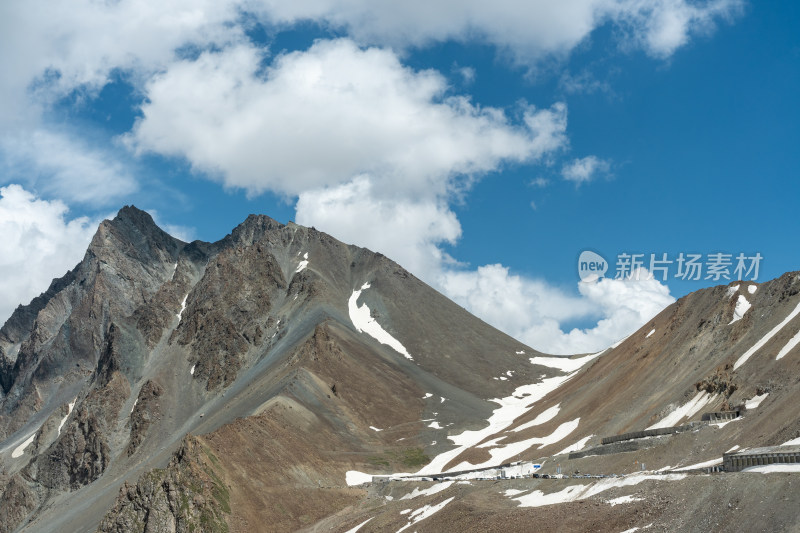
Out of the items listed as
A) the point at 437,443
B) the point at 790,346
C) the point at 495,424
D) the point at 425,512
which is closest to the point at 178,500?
the point at 425,512

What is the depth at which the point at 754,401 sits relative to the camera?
75.9 meters

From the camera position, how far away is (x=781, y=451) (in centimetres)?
4653

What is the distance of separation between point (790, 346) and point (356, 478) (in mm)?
66437

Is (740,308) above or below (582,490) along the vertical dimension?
above

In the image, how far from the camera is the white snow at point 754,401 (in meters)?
74.4

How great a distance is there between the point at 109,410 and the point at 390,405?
78578mm

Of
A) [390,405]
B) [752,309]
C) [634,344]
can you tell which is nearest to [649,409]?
[752,309]

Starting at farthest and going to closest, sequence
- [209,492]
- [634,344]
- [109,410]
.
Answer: [109,410] < [634,344] < [209,492]

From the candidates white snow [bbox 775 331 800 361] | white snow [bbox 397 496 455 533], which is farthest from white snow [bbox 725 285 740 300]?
white snow [bbox 397 496 455 533]

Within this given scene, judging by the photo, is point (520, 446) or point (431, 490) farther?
point (520, 446)

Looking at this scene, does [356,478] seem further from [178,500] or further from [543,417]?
[178,500]

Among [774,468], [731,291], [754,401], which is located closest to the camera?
[774,468]

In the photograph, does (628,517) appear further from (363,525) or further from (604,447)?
(363,525)

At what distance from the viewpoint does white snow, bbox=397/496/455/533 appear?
69.8 meters
